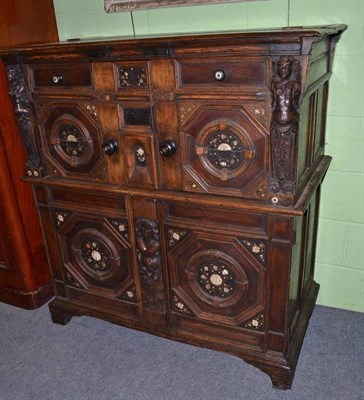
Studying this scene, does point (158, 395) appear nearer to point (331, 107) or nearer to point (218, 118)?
point (218, 118)

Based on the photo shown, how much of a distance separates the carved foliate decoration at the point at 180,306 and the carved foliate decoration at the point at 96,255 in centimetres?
38

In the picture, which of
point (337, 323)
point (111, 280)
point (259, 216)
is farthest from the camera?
point (337, 323)

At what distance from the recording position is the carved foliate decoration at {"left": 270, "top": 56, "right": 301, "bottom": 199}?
1461 millimetres

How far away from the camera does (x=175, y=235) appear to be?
1955mm

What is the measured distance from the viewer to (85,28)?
243cm

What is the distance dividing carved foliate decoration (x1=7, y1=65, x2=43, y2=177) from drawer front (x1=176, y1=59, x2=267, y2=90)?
2.58 feet

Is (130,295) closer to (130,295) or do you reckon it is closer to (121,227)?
(130,295)

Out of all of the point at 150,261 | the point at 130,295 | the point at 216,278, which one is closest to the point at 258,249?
the point at 216,278

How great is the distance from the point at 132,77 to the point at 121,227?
711 mm

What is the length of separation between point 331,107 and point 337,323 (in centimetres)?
117

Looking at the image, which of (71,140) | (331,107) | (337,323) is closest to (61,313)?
(71,140)

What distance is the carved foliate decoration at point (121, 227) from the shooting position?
2.06 metres

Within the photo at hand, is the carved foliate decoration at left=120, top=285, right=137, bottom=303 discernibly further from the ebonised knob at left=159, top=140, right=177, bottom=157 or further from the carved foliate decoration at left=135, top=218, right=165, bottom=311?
the ebonised knob at left=159, top=140, right=177, bottom=157

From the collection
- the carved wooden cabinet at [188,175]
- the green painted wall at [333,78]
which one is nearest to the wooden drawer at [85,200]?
the carved wooden cabinet at [188,175]
